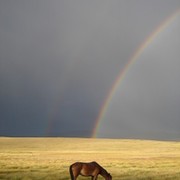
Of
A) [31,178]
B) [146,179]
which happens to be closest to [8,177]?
[31,178]

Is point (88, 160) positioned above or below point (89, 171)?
below

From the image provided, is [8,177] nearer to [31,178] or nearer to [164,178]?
[31,178]

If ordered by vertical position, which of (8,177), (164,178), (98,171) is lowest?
(8,177)

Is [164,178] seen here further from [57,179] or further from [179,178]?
[57,179]

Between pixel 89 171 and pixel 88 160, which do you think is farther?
pixel 88 160

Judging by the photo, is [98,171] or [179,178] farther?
[179,178]

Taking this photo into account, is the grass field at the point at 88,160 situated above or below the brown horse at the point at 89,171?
below

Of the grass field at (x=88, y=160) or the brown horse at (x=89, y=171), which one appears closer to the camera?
the brown horse at (x=89, y=171)

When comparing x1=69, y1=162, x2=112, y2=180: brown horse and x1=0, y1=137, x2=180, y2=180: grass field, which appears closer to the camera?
x1=69, y1=162, x2=112, y2=180: brown horse

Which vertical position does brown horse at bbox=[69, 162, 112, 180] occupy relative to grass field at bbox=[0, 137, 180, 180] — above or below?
above

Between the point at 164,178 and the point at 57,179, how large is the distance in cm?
778

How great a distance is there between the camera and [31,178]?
84.1 ft

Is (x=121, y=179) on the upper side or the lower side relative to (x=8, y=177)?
upper

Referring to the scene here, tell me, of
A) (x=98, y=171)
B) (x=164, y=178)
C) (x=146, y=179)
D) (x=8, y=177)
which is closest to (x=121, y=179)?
(x=146, y=179)
